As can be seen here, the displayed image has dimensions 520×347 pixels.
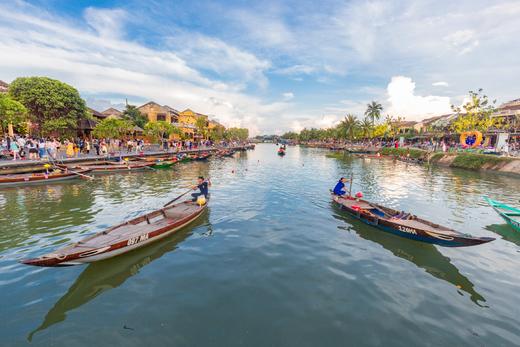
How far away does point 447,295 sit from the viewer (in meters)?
7.94

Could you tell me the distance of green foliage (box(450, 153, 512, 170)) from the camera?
123ft

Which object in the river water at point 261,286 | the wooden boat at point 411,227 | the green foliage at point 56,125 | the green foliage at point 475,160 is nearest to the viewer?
the river water at point 261,286

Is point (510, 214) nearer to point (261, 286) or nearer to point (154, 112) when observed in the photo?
point (261, 286)

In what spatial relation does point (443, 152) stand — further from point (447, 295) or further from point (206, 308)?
point (206, 308)

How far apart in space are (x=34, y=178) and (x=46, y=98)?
2009 centimetres

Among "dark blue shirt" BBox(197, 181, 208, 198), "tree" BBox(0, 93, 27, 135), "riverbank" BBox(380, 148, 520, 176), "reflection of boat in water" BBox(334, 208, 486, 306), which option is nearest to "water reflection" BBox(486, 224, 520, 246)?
"reflection of boat in water" BBox(334, 208, 486, 306)

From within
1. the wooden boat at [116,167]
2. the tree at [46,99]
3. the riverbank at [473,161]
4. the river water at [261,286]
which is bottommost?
the river water at [261,286]

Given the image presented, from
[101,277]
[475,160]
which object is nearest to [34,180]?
[101,277]

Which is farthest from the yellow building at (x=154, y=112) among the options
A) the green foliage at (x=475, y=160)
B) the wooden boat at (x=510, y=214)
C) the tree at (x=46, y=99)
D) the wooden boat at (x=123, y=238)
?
the wooden boat at (x=510, y=214)

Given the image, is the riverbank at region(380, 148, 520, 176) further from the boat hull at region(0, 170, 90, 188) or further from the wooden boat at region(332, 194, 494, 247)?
the boat hull at region(0, 170, 90, 188)

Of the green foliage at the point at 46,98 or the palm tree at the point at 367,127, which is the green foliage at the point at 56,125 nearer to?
the green foliage at the point at 46,98

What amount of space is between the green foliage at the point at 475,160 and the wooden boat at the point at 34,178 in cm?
5563

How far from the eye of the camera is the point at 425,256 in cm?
1048

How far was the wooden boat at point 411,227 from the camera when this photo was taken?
9.48 m
